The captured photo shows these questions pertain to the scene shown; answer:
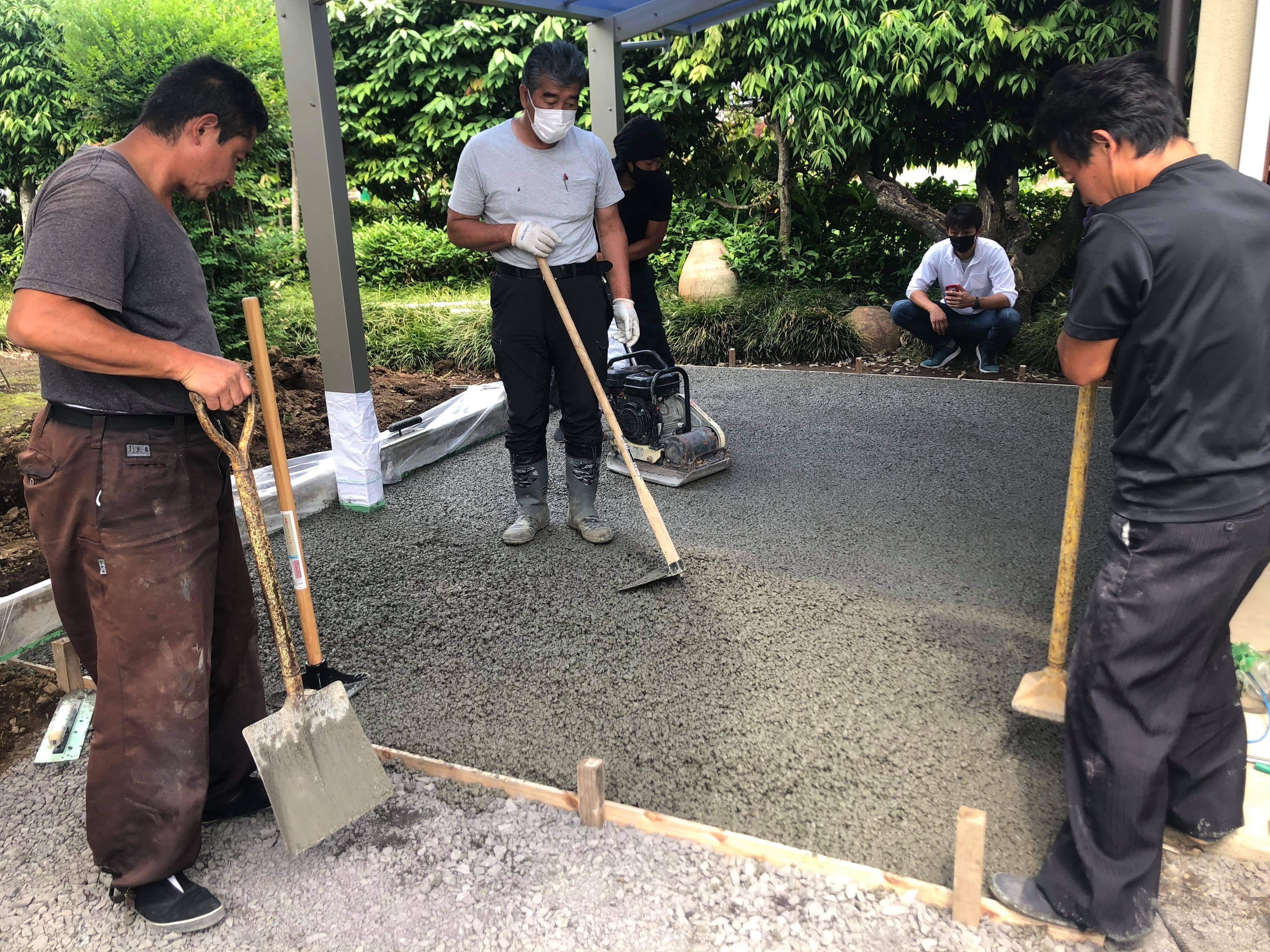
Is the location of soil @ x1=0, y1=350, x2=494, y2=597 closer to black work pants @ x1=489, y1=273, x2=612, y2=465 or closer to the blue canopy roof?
black work pants @ x1=489, y1=273, x2=612, y2=465

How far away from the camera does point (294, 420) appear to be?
5.36 meters

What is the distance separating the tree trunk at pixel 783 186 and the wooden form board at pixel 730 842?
27.7 feet

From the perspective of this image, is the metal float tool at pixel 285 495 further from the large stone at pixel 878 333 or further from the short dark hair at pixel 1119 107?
the large stone at pixel 878 333

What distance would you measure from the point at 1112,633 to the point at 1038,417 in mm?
4326

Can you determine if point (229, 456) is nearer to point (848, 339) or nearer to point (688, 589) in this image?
point (688, 589)

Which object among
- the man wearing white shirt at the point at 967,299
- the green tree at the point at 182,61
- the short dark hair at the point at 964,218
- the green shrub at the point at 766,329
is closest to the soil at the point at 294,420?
the green tree at the point at 182,61

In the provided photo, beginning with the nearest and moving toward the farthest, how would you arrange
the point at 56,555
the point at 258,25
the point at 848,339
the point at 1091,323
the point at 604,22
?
the point at 1091,323
the point at 56,555
the point at 604,22
the point at 258,25
the point at 848,339

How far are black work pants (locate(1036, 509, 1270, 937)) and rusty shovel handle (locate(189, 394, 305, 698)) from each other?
1636 mm

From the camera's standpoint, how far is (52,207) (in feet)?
5.47

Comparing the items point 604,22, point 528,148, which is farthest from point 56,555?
point 604,22

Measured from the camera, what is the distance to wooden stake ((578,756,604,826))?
2070 millimetres

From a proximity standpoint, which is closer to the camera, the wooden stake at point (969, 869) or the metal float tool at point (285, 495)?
the wooden stake at point (969, 869)

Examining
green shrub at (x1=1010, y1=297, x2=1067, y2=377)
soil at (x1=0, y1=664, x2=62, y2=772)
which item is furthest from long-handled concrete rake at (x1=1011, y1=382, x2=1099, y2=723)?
green shrub at (x1=1010, y1=297, x2=1067, y2=377)

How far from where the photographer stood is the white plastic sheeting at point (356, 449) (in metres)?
4.23
